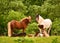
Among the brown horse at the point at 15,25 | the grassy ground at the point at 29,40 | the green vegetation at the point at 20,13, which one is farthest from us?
the green vegetation at the point at 20,13

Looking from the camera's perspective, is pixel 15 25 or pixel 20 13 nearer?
pixel 15 25

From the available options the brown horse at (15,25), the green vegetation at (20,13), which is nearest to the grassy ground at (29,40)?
the brown horse at (15,25)

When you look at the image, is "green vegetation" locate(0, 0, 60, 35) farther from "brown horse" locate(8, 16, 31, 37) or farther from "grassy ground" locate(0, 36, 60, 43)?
"grassy ground" locate(0, 36, 60, 43)

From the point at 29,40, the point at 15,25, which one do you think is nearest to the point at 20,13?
the point at 15,25

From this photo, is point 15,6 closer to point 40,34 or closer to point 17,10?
point 17,10

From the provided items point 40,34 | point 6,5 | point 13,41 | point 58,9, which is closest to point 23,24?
point 40,34

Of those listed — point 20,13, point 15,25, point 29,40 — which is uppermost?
point 15,25

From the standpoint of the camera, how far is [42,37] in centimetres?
704

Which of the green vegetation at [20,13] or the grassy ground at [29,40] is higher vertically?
the grassy ground at [29,40]

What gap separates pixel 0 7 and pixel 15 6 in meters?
1.35

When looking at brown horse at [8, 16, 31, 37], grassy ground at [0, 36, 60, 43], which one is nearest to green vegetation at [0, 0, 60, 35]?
brown horse at [8, 16, 31, 37]

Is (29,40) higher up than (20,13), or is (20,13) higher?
(29,40)

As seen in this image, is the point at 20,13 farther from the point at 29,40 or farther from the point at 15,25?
the point at 29,40

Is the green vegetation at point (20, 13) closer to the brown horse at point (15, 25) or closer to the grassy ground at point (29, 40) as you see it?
the brown horse at point (15, 25)
